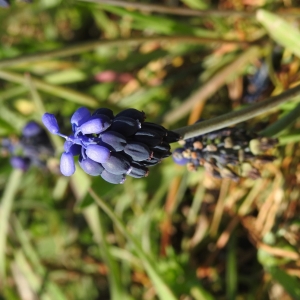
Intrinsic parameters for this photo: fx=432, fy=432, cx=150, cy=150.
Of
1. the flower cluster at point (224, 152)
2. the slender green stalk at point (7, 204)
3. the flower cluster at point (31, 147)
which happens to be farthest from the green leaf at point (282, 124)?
the slender green stalk at point (7, 204)

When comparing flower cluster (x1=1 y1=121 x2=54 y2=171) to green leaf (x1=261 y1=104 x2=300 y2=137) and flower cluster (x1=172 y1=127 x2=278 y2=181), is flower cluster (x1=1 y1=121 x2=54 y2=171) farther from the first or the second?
green leaf (x1=261 y1=104 x2=300 y2=137)

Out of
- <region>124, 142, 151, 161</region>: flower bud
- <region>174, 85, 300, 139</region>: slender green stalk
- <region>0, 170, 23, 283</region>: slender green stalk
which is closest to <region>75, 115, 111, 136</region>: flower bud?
<region>124, 142, 151, 161</region>: flower bud

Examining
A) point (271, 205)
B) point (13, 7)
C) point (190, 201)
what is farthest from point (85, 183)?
point (13, 7)

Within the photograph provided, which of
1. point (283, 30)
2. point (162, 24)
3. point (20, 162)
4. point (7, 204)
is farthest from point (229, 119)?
point (7, 204)

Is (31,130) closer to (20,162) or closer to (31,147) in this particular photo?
(31,147)

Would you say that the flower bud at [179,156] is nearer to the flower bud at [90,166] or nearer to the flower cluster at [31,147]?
the flower bud at [90,166]

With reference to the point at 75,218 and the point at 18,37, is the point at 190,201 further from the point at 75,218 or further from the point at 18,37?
the point at 18,37
